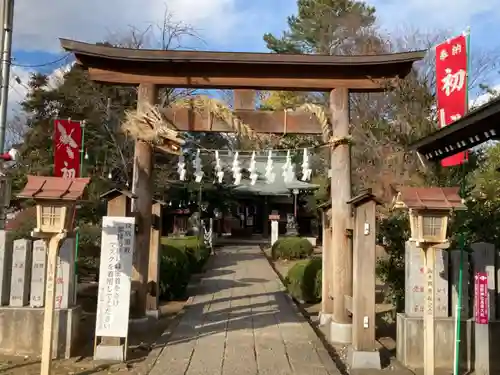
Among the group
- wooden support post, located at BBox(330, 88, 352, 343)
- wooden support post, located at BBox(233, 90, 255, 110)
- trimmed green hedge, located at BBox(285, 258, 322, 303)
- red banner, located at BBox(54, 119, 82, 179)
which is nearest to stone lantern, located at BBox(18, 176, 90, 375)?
wooden support post, located at BBox(233, 90, 255, 110)

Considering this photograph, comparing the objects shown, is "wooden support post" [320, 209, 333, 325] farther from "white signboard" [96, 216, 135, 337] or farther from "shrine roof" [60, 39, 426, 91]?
"white signboard" [96, 216, 135, 337]

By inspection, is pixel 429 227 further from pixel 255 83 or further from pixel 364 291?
pixel 255 83

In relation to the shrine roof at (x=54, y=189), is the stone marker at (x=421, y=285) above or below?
below

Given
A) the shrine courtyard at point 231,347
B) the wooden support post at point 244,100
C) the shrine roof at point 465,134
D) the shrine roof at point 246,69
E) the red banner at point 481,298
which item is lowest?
the shrine courtyard at point 231,347

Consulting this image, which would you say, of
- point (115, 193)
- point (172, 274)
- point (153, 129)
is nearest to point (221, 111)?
point (153, 129)

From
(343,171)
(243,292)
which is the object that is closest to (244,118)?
(343,171)

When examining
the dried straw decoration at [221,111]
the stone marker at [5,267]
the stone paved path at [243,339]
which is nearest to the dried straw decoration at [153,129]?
the dried straw decoration at [221,111]

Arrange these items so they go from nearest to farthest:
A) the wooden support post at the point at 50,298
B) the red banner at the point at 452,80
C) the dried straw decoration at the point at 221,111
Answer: the wooden support post at the point at 50,298, the dried straw decoration at the point at 221,111, the red banner at the point at 452,80

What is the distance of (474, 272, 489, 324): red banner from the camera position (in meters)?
6.31

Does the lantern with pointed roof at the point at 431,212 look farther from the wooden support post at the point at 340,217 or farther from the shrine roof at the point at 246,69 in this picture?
the shrine roof at the point at 246,69

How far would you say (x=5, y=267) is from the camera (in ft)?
23.9

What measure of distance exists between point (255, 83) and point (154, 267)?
13.5 ft

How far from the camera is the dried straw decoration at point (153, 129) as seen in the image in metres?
8.21

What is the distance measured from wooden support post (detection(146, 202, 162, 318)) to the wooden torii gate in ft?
4.01
